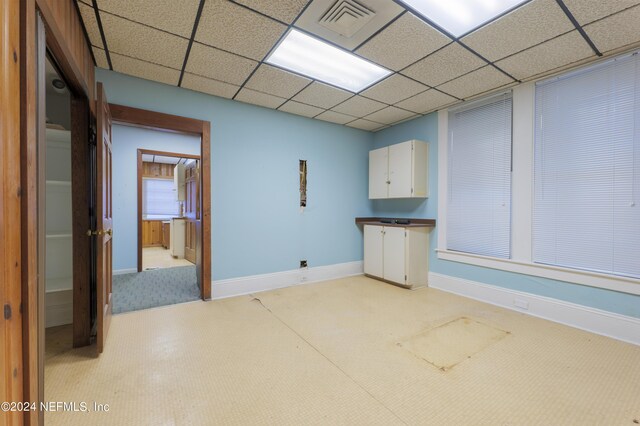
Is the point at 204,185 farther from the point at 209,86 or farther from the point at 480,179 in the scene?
the point at 480,179

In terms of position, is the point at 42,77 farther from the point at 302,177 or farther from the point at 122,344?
the point at 302,177

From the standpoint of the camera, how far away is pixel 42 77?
1179 millimetres

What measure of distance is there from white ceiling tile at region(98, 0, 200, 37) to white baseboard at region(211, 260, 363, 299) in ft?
8.60

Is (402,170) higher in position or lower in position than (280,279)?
higher

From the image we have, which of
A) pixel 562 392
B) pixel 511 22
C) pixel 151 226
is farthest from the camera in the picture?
pixel 151 226

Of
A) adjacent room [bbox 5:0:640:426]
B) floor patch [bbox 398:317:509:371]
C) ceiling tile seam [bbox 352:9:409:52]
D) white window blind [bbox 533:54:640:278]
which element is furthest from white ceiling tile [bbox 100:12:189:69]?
white window blind [bbox 533:54:640:278]

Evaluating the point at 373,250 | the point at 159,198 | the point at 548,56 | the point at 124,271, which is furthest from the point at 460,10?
the point at 159,198

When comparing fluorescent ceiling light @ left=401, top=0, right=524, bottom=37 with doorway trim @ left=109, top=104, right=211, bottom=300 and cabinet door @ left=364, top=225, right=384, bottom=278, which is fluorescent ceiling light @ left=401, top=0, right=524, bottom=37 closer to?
doorway trim @ left=109, top=104, right=211, bottom=300

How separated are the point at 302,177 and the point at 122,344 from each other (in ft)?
9.31

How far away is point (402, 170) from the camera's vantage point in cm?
402

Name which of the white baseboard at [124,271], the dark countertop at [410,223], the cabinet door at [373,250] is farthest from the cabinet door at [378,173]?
the white baseboard at [124,271]

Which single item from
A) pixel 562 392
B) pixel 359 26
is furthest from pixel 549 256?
pixel 359 26

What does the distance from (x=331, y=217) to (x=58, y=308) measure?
11.1ft

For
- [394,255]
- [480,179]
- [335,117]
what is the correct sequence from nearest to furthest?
[480,179], [394,255], [335,117]
